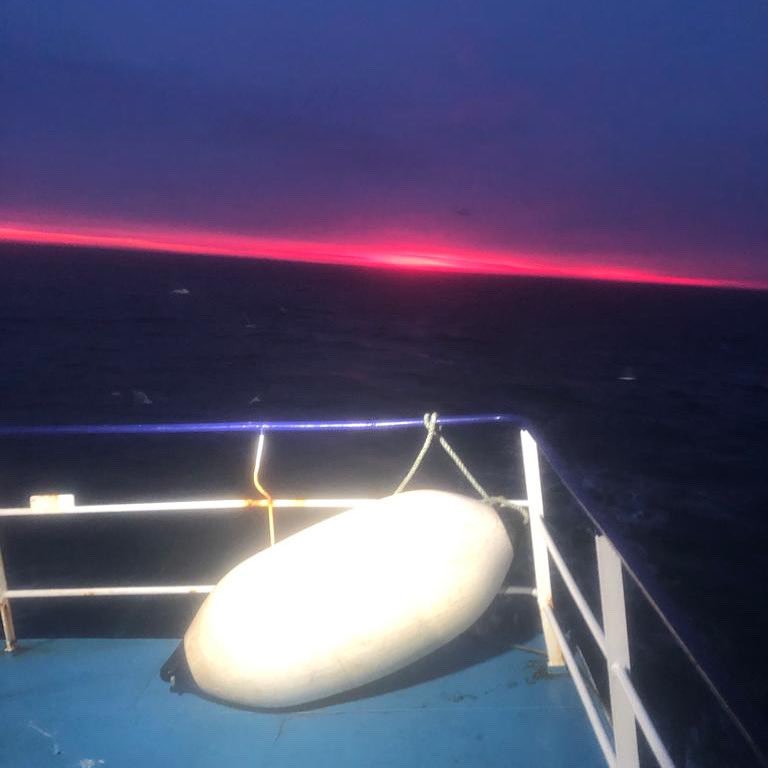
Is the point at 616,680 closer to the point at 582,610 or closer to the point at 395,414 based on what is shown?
the point at 582,610

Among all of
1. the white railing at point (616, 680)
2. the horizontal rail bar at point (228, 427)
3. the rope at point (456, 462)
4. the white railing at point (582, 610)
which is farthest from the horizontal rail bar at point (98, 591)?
the white railing at point (616, 680)

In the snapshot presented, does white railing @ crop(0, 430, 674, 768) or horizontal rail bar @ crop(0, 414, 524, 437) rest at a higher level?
horizontal rail bar @ crop(0, 414, 524, 437)

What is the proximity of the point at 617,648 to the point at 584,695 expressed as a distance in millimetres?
534

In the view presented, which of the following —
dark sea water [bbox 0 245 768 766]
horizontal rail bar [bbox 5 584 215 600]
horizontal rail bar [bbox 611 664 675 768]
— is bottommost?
dark sea water [bbox 0 245 768 766]

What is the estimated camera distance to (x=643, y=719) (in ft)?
5.54

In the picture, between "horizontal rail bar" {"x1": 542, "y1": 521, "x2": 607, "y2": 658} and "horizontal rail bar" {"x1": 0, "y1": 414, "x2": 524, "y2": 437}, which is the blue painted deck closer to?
"horizontal rail bar" {"x1": 542, "y1": 521, "x2": 607, "y2": 658}

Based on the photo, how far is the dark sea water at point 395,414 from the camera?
47.0ft

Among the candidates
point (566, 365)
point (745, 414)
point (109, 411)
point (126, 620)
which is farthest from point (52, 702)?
point (566, 365)

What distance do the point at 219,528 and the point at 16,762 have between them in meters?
14.5

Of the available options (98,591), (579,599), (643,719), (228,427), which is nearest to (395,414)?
(98,591)

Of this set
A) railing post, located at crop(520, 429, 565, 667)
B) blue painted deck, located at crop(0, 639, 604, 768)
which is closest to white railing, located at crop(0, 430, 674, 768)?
railing post, located at crop(520, 429, 565, 667)

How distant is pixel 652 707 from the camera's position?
10141 millimetres

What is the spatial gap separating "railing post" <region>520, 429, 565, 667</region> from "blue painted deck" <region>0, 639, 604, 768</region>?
0.10 metres

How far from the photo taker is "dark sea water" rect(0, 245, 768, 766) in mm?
14312
